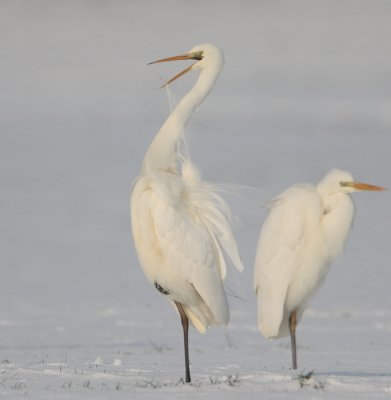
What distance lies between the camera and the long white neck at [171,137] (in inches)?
326

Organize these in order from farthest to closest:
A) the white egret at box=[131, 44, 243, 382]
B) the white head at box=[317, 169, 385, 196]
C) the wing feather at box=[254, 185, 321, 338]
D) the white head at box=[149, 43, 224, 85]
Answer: the white head at box=[149, 43, 224, 85] < the wing feather at box=[254, 185, 321, 338] < the white head at box=[317, 169, 385, 196] < the white egret at box=[131, 44, 243, 382]

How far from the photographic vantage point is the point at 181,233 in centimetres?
795

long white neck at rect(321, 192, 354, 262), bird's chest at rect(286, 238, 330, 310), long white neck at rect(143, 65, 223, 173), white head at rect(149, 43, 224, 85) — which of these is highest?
white head at rect(149, 43, 224, 85)

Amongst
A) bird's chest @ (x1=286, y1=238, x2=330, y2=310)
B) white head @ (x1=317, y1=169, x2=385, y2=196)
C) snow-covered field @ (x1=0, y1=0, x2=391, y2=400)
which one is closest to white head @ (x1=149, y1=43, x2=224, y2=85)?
snow-covered field @ (x1=0, y1=0, x2=391, y2=400)

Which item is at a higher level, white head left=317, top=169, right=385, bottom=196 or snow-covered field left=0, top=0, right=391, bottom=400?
white head left=317, top=169, right=385, bottom=196

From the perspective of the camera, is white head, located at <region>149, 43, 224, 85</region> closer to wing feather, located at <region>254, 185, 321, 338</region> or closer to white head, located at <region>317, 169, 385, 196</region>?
wing feather, located at <region>254, 185, 321, 338</region>

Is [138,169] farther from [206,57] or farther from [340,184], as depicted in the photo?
[340,184]

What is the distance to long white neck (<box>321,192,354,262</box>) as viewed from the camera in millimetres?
8109

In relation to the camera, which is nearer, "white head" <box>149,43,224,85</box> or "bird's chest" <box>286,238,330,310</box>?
"bird's chest" <box>286,238,330,310</box>

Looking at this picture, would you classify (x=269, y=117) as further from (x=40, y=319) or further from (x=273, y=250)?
(x=273, y=250)

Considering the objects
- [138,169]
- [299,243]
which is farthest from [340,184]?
[138,169]

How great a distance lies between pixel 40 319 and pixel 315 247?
5.92 meters

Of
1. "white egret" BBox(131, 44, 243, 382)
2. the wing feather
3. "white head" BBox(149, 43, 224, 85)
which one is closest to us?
"white egret" BBox(131, 44, 243, 382)

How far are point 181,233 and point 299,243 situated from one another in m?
0.84
